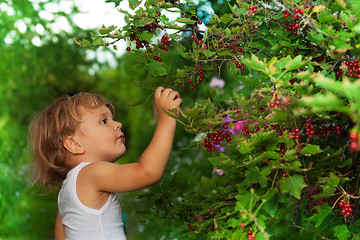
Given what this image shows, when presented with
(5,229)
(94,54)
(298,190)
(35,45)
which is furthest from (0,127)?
(298,190)

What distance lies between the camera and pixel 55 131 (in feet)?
7.41

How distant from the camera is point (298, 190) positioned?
1368 mm

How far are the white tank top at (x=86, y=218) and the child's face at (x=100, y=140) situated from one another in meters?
0.09

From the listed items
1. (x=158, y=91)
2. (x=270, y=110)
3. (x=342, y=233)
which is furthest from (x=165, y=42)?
(x=342, y=233)

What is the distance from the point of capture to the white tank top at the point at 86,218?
2.03 metres

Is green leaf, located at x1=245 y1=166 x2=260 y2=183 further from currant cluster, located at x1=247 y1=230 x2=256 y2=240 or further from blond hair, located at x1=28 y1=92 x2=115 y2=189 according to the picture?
blond hair, located at x1=28 y1=92 x2=115 y2=189

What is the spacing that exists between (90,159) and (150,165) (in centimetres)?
49

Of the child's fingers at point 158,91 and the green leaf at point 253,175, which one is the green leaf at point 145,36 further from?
the green leaf at point 253,175

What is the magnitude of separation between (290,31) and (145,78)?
2.41 feet

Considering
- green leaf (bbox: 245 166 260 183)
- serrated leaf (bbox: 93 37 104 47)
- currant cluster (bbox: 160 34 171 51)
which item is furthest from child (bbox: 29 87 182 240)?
green leaf (bbox: 245 166 260 183)

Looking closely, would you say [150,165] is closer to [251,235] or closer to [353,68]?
[251,235]

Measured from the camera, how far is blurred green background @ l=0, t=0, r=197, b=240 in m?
5.13

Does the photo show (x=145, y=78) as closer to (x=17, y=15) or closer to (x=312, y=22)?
(x=312, y=22)

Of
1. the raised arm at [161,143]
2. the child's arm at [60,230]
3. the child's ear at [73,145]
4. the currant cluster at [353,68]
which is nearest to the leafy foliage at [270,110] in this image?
the currant cluster at [353,68]
